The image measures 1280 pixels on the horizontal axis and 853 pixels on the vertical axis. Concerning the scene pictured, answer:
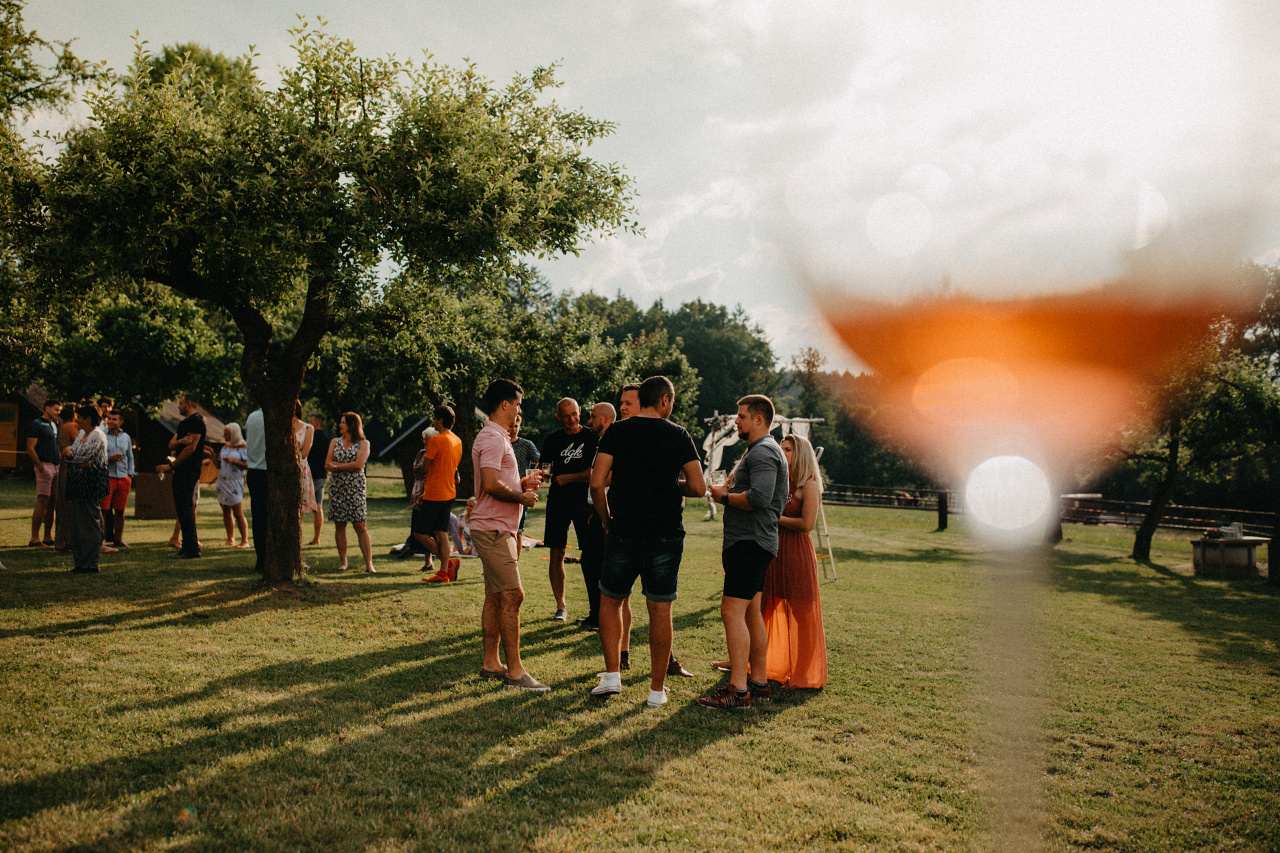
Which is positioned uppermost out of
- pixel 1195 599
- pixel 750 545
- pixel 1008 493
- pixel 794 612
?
pixel 750 545

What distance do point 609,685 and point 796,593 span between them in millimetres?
1774

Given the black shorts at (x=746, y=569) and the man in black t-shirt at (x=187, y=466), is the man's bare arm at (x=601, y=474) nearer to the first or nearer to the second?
the black shorts at (x=746, y=569)

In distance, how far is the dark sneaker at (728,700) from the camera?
531 cm

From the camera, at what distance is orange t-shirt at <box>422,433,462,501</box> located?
962cm

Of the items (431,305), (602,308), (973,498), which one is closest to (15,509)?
(431,305)

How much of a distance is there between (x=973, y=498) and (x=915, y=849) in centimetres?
2780

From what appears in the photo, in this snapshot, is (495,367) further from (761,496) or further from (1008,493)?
(761,496)

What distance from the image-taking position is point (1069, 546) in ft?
71.8

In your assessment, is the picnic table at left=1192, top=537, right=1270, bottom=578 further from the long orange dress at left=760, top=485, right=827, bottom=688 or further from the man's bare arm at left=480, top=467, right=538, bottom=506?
the man's bare arm at left=480, top=467, right=538, bottom=506

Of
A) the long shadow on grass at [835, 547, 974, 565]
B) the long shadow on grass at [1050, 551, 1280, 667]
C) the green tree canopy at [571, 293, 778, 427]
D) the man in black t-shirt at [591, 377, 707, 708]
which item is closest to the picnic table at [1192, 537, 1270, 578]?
the long shadow on grass at [1050, 551, 1280, 667]

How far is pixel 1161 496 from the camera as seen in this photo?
20016 millimetres

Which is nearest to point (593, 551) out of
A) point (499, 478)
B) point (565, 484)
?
point (565, 484)

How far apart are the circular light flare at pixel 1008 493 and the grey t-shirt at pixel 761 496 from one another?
1541 cm

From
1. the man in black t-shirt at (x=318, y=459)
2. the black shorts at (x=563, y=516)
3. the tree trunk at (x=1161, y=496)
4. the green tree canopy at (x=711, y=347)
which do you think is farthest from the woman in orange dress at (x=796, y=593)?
the green tree canopy at (x=711, y=347)
